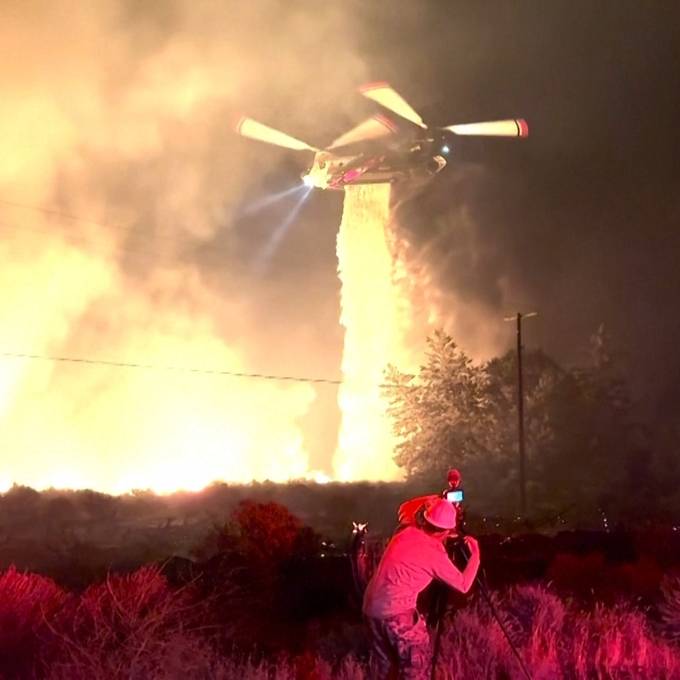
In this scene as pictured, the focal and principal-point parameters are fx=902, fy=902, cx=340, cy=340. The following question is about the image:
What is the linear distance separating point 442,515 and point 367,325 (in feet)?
163

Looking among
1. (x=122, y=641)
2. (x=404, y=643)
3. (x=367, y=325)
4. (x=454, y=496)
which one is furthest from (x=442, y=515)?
(x=367, y=325)

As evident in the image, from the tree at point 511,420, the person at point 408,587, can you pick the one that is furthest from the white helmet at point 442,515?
the tree at point 511,420

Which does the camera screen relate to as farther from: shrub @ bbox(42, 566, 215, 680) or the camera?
shrub @ bbox(42, 566, 215, 680)

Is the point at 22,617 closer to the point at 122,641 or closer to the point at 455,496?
the point at 122,641

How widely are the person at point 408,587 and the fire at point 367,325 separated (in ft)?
151

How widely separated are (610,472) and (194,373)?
93.3 ft

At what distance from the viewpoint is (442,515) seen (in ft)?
24.6

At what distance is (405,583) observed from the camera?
7.28m

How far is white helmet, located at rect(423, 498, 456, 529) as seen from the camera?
7.48 m

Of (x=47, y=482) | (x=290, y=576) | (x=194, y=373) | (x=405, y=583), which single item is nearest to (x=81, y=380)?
(x=194, y=373)

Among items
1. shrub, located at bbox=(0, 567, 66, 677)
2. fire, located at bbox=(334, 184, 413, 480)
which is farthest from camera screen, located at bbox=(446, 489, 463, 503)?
fire, located at bbox=(334, 184, 413, 480)

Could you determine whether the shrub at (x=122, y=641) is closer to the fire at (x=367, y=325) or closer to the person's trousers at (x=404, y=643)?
the person's trousers at (x=404, y=643)

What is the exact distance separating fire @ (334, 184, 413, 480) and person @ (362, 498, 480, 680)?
151 ft

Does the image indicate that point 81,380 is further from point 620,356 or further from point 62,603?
point 62,603
